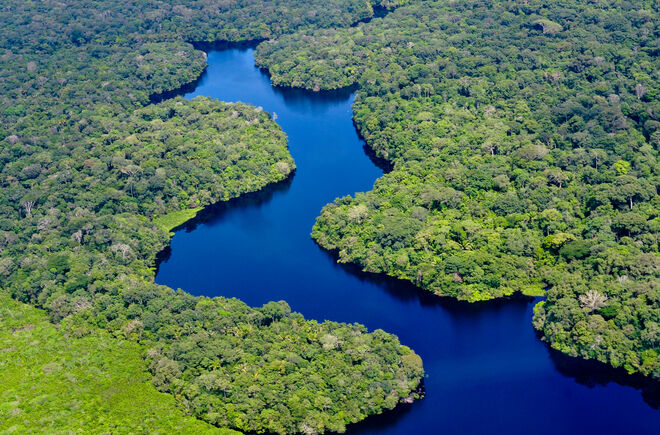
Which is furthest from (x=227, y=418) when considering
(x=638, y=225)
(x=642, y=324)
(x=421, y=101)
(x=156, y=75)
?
(x=156, y=75)

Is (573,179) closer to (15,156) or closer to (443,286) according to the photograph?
(443,286)

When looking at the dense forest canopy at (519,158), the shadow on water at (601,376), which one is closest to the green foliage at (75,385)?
the dense forest canopy at (519,158)

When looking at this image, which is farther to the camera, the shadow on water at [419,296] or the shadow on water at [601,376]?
the shadow on water at [419,296]

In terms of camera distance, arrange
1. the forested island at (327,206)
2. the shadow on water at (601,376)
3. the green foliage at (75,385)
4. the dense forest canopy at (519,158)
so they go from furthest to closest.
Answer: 1. the dense forest canopy at (519,158)
2. the forested island at (327,206)
3. the shadow on water at (601,376)
4. the green foliage at (75,385)

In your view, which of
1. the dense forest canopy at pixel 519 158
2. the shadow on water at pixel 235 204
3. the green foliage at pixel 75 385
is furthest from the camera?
the shadow on water at pixel 235 204

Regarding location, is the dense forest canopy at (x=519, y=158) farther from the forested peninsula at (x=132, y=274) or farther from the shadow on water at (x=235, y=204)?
the forested peninsula at (x=132, y=274)

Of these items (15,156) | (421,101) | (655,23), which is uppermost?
(655,23)

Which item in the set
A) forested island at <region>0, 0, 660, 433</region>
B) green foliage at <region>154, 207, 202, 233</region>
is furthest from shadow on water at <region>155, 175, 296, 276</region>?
forested island at <region>0, 0, 660, 433</region>
